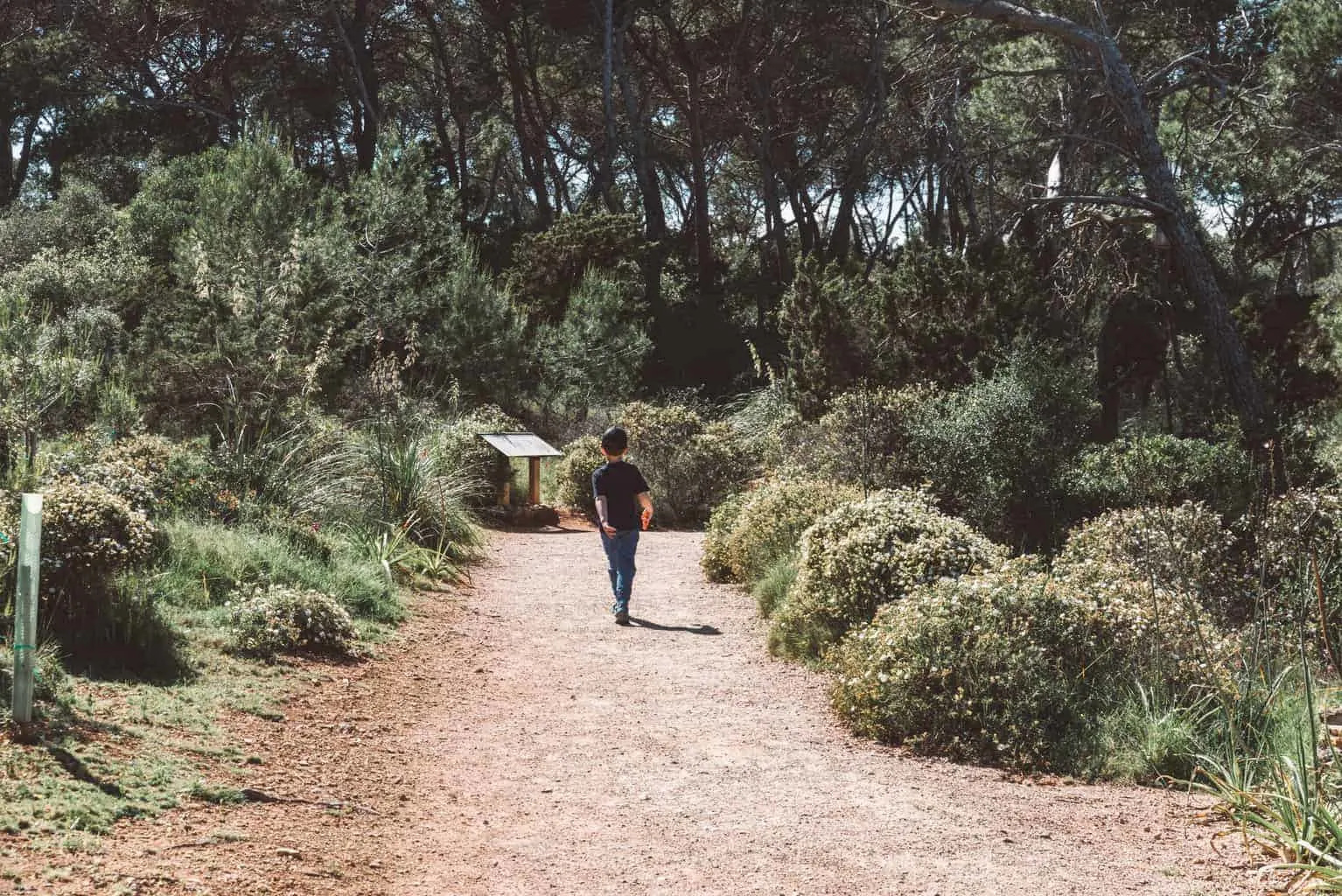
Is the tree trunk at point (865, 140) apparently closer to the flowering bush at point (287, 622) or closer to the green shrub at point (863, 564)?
the green shrub at point (863, 564)

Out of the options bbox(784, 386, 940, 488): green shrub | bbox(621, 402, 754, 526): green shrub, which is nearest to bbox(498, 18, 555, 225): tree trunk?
bbox(621, 402, 754, 526): green shrub

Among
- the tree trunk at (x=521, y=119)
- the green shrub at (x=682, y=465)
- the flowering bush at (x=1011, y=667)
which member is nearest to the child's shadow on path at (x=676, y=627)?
the flowering bush at (x=1011, y=667)

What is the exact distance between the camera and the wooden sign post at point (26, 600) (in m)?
4.34

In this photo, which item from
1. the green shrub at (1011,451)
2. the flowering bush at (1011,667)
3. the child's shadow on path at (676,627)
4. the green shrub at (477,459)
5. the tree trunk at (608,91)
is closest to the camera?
the flowering bush at (1011,667)

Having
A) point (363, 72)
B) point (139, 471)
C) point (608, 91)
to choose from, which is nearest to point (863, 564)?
point (139, 471)

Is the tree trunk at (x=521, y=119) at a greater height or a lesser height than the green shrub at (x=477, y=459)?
greater

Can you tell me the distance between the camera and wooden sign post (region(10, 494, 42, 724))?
434 cm

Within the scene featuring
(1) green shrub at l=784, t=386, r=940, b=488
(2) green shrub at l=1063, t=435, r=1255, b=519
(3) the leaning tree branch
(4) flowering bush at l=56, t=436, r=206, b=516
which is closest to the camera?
(4) flowering bush at l=56, t=436, r=206, b=516

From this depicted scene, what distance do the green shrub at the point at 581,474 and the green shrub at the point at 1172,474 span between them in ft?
24.8

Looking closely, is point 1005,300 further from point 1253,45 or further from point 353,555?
point 353,555

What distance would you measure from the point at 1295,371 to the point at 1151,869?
60.8 feet

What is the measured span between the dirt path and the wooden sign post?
2.74 ft

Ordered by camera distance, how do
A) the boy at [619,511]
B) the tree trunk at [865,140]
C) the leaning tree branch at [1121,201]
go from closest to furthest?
1. the boy at [619,511]
2. the leaning tree branch at [1121,201]
3. the tree trunk at [865,140]

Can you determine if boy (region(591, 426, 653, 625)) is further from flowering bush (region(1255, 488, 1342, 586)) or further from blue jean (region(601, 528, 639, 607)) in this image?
flowering bush (region(1255, 488, 1342, 586))
